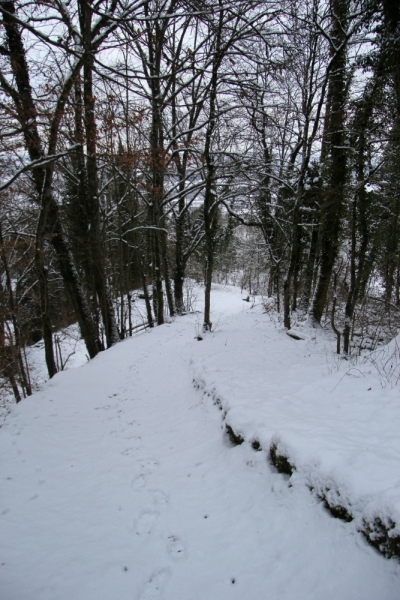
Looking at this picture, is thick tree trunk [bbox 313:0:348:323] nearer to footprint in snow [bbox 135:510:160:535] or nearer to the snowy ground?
the snowy ground

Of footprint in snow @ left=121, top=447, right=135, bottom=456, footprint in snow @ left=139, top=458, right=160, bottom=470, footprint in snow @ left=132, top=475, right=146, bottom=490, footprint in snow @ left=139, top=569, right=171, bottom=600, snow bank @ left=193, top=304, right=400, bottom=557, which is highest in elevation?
snow bank @ left=193, top=304, right=400, bottom=557

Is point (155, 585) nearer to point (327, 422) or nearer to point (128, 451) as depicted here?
point (128, 451)

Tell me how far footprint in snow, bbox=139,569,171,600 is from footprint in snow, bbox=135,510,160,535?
0.49 m

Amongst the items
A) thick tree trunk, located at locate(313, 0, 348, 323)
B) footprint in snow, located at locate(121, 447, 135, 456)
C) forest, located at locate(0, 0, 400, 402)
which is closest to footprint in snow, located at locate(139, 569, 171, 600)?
footprint in snow, located at locate(121, 447, 135, 456)

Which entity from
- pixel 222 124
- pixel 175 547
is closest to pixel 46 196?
pixel 222 124

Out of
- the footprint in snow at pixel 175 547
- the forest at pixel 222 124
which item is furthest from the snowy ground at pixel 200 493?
the forest at pixel 222 124

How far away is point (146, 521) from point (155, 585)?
708 mm

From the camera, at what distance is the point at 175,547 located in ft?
8.98

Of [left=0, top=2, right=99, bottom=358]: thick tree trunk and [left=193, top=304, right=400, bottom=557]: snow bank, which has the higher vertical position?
[left=0, top=2, right=99, bottom=358]: thick tree trunk

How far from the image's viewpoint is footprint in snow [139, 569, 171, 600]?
229 centimetres

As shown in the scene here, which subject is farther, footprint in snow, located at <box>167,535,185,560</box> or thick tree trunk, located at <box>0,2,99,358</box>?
thick tree trunk, located at <box>0,2,99,358</box>

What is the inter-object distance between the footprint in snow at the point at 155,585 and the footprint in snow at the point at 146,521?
19.1 inches

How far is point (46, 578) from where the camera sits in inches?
94.7

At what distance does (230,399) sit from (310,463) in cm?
207
